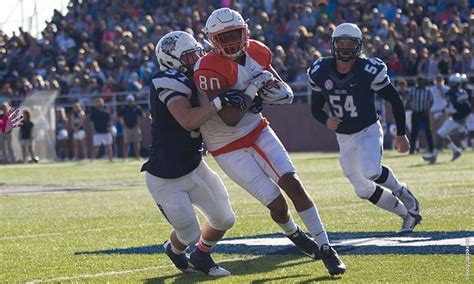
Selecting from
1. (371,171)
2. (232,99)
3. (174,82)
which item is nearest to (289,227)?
(232,99)

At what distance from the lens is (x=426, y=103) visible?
20859 millimetres

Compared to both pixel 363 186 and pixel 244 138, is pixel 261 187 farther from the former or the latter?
pixel 363 186

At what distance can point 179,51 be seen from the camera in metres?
6.88

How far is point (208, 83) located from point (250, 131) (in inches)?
18.6

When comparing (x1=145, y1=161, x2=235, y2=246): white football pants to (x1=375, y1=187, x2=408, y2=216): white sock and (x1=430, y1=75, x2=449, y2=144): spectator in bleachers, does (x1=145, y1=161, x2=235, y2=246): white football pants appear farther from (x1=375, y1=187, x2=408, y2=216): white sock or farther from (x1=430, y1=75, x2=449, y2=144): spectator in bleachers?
(x1=430, y1=75, x2=449, y2=144): spectator in bleachers

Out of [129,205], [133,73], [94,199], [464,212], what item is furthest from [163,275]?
[133,73]

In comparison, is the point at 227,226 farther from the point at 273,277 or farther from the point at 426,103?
the point at 426,103

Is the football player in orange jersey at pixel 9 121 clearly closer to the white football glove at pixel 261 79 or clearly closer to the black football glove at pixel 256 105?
the black football glove at pixel 256 105

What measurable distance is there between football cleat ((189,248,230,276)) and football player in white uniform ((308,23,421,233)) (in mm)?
2008

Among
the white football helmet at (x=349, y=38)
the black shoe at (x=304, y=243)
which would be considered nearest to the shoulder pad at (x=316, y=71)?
the white football helmet at (x=349, y=38)

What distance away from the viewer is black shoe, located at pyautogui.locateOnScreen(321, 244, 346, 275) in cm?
645

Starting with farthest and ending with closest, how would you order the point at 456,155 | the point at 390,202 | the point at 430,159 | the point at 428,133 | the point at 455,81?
the point at 428,133 < the point at 455,81 < the point at 456,155 < the point at 430,159 < the point at 390,202

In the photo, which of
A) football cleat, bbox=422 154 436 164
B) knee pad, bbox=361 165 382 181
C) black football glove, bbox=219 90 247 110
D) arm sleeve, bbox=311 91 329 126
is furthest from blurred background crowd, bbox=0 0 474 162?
black football glove, bbox=219 90 247 110

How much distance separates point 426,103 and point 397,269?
14581mm
